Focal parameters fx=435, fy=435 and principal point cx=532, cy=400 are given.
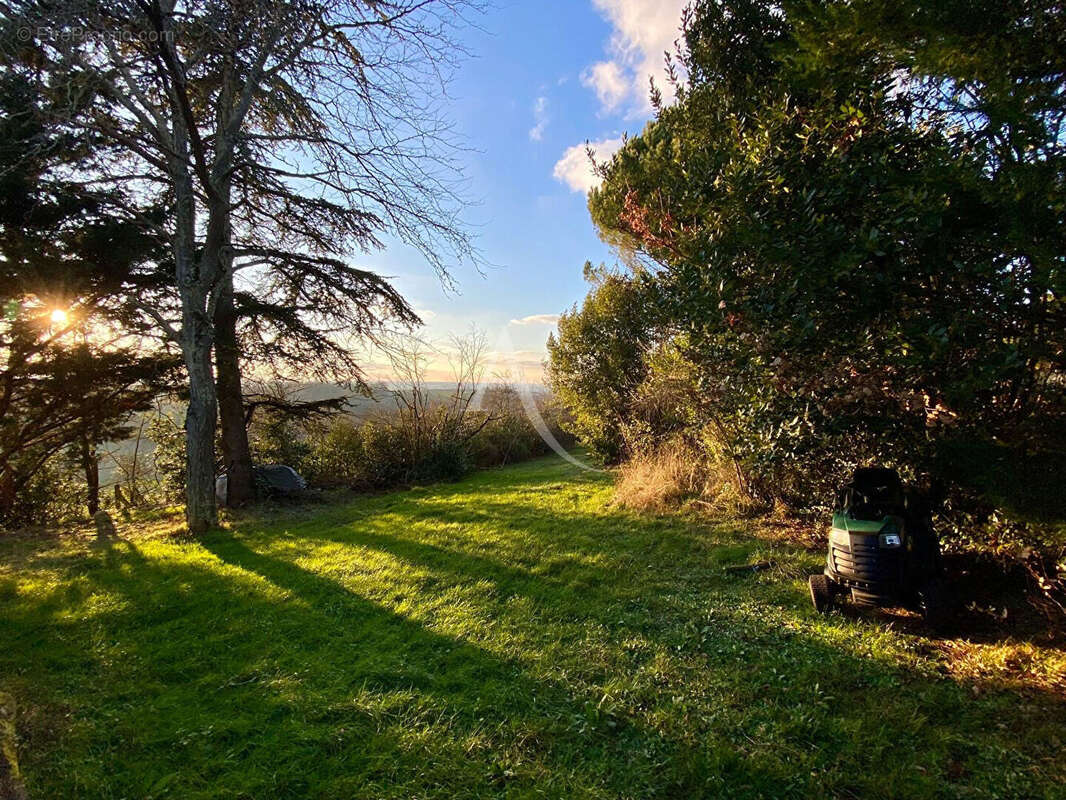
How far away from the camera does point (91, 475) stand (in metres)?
8.25

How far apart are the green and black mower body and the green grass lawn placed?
29 cm

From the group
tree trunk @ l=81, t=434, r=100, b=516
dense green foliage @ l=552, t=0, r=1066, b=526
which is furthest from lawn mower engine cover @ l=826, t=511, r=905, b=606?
tree trunk @ l=81, t=434, r=100, b=516

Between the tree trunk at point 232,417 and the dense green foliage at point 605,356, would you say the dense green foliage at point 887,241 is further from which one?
the tree trunk at point 232,417

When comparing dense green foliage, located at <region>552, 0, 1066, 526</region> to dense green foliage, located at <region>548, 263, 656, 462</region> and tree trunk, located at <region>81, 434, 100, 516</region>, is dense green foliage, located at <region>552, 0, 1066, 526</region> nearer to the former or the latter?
dense green foliage, located at <region>548, 263, 656, 462</region>

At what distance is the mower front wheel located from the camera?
290 cm

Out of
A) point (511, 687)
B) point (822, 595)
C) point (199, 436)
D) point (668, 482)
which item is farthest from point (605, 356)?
point (511, 687)

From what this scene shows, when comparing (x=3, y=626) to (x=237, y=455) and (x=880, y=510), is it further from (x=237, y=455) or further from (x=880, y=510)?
(x=880, y=510)

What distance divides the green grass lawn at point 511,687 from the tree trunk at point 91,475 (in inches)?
198

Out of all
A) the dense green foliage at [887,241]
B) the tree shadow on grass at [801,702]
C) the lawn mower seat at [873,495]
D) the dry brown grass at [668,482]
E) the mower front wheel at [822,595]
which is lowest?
the tree shadow on grass at [801,702]

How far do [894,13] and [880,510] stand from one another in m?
2.56

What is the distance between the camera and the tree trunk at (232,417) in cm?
726

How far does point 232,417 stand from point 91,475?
3.50 metres

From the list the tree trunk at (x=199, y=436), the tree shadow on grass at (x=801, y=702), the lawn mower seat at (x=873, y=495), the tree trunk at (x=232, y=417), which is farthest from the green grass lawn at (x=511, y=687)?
the tree trunk at (x=232, y=417)

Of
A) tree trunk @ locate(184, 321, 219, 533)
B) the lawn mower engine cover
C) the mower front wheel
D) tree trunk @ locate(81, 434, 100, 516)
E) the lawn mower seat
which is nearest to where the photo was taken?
the lawn mower engine cover
